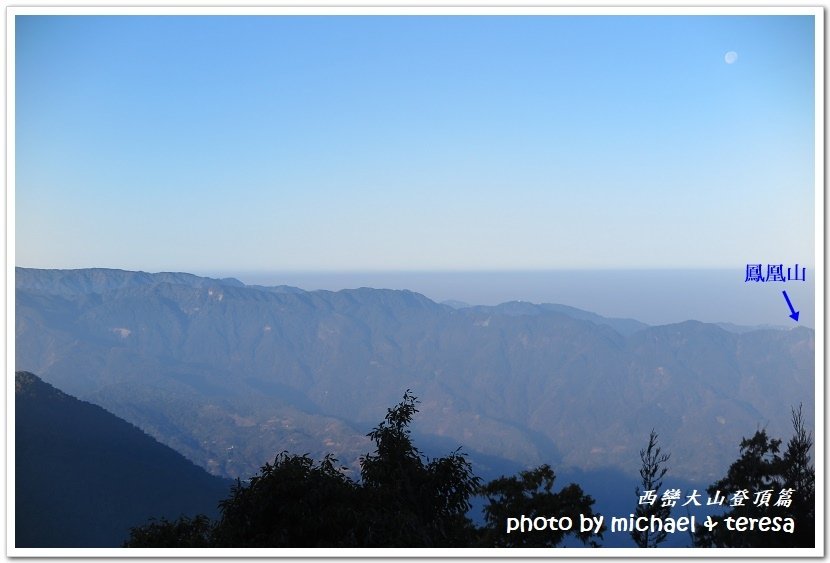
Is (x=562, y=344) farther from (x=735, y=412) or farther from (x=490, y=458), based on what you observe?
(x=490, y=458)

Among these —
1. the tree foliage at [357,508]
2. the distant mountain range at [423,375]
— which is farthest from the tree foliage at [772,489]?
the distant mountain range at [423,375]

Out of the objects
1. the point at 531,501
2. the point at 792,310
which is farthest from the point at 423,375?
the point at 792,310

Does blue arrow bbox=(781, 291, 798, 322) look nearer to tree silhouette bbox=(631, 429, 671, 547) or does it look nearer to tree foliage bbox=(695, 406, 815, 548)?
tree foliage bbox=(695, 406, 815, 548)

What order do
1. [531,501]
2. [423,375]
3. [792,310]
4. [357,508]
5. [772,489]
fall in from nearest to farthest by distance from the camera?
[357,508] → [792,310] → [772,489] → [531,501] → [423,375]

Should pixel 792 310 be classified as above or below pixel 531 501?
above

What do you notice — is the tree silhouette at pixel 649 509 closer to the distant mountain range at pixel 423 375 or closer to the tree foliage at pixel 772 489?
the tree foliage at pixel 772 489

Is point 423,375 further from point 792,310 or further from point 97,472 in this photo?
point 792,310

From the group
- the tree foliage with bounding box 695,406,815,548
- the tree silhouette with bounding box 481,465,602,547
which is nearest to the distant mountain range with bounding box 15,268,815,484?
the tree silhouette with bounding box 481,465,602,547

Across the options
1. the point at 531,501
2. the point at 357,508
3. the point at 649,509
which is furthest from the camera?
the point at 531,501
